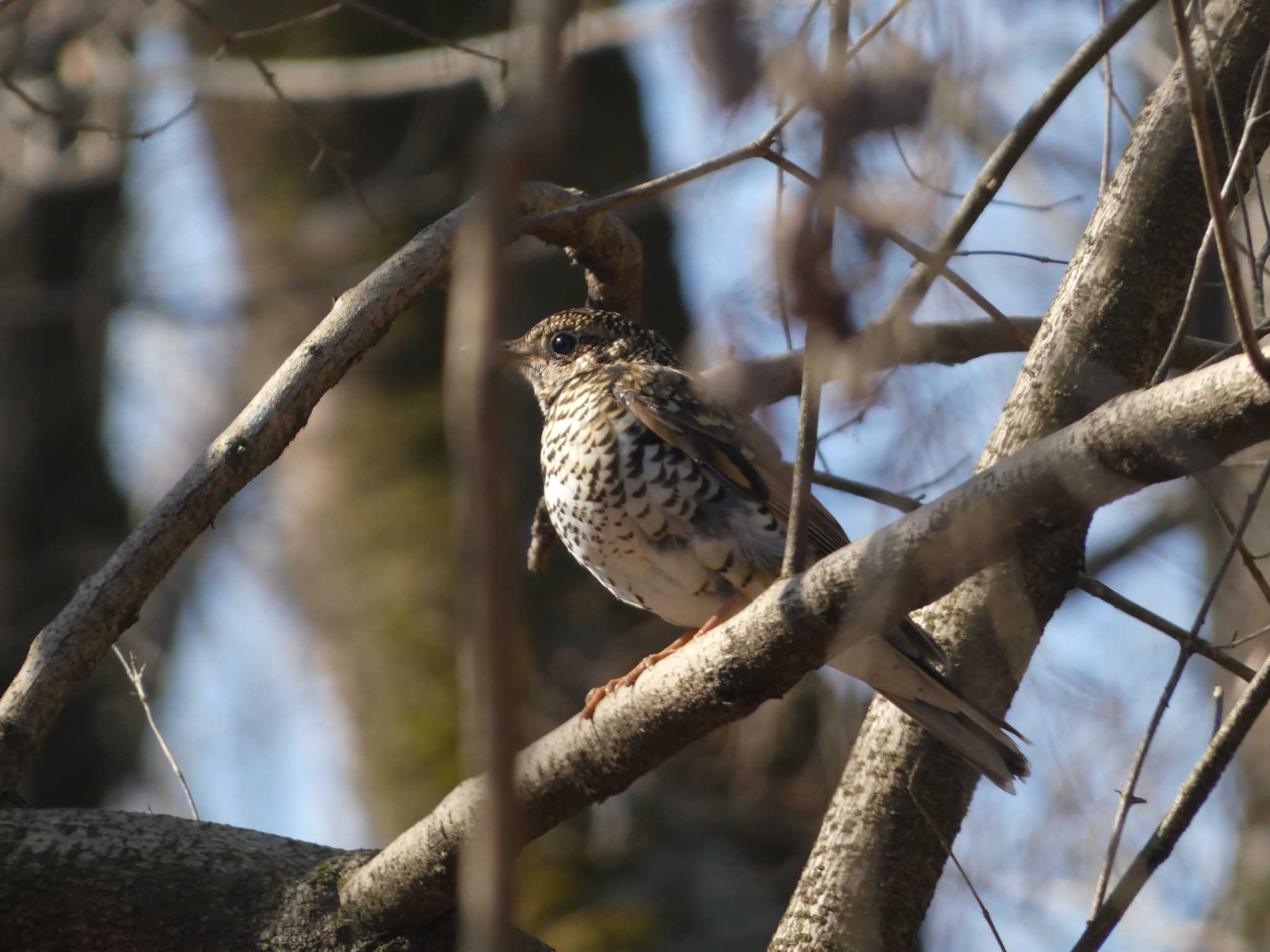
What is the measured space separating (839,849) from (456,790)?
1039mm

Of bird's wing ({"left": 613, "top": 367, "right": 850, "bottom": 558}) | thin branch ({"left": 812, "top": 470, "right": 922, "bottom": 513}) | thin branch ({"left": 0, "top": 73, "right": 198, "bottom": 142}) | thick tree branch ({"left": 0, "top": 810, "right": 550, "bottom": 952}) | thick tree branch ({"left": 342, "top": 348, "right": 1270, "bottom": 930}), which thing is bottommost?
thick tree branch ({"left": 0, "top": 810, "right": 550, "bottom": 952})

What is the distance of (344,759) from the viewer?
7625 mm

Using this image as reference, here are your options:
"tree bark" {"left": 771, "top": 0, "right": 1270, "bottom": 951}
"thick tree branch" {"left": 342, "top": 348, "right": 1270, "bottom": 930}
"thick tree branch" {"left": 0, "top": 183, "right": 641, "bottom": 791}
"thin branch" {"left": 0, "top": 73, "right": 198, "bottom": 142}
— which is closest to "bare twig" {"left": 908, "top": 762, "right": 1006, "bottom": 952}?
"tree bark" {"left": 771, "top": 0, "right": 1270, "bottom": 951}

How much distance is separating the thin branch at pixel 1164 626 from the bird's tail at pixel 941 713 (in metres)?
0.42

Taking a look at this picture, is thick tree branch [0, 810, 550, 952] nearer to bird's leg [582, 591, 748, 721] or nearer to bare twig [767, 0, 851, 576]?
bird's leg [582, 591, 748, 721]

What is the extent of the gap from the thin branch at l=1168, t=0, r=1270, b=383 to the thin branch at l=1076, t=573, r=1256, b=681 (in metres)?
0.97

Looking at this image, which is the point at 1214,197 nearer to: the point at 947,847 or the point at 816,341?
the point at 816,341

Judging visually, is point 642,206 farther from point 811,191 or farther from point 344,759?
point 811,191

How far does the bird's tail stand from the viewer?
3.50 metres

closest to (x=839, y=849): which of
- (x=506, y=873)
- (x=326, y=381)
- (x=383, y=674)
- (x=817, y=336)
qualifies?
(x=326, y=381)

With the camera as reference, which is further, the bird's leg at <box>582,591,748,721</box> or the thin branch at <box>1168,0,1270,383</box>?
the bird's leg at <box>582,591,748,721</box>

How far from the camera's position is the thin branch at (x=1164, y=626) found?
2.99 m

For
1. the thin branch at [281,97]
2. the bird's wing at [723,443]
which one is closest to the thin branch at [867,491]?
the bird's wing at [723,443]

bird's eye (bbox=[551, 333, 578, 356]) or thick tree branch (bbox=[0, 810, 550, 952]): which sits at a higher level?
bird's eye (bbox=[551, 333, 578, 356])
